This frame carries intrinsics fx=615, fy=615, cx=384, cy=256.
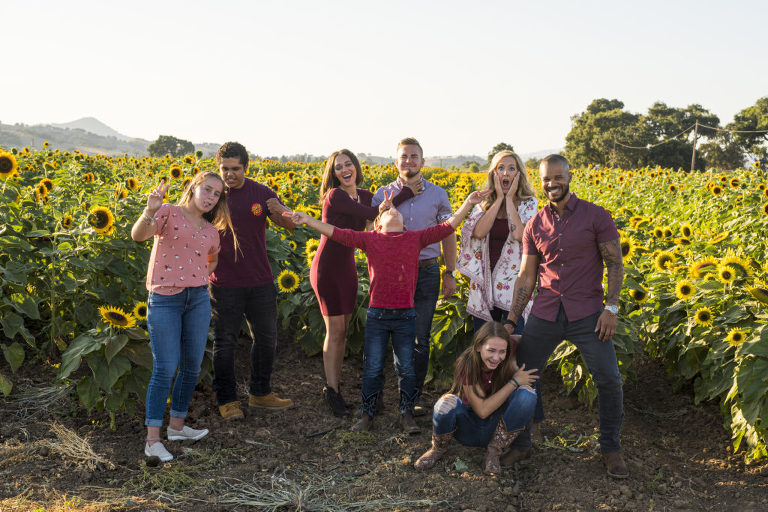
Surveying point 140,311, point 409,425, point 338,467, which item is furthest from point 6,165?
point 409,425

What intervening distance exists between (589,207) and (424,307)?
143 cm

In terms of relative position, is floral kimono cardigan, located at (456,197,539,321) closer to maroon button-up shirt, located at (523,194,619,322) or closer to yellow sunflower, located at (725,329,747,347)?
maroon button-up shirt, located at (523,194,619,322)

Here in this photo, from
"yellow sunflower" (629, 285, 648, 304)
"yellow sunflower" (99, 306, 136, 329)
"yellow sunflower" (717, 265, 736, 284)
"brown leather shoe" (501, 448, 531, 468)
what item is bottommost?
"brown leather shoe" (501, 448, 531, 468)

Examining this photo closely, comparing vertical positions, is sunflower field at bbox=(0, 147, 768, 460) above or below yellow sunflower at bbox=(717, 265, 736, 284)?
below

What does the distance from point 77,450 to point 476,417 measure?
2.48 metres

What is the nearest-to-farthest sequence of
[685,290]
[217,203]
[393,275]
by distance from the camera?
[217,203] < [393,275] < [685,290]

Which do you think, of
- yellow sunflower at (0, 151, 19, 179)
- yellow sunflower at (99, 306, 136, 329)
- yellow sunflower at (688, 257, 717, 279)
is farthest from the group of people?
yellow sunflower at (0, 151, 19, 179)

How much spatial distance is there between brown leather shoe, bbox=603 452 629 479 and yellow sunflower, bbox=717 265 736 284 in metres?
1.52

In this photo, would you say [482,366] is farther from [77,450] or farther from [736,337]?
[77,450]

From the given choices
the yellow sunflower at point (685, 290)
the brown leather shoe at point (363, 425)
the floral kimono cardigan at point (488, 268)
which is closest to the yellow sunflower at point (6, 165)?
the brown leather shoe at point (363, 425)

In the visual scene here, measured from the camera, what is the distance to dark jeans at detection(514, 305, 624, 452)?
11.8ft

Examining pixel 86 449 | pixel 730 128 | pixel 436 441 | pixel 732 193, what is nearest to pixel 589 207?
pixel 436 441

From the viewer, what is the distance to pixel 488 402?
3.81 meters

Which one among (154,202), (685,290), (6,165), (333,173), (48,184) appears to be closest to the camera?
(154,202)
